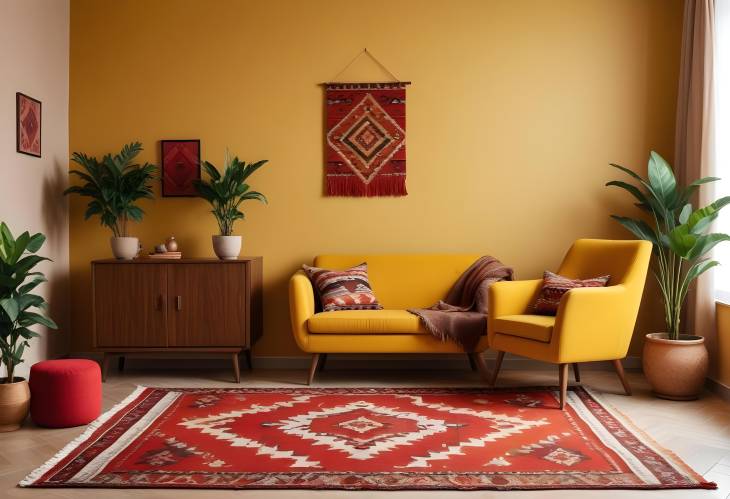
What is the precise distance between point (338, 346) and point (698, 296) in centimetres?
229

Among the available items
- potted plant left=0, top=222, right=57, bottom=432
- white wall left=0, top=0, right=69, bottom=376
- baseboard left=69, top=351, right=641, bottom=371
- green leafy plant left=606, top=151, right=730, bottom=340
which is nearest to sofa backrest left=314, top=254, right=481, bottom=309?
baseboard left=69, top=351, right=641, bottom=371

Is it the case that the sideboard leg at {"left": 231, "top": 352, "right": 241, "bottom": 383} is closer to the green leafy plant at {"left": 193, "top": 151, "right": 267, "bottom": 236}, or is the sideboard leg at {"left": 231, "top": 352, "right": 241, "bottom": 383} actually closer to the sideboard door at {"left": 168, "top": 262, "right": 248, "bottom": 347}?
the sideboard door at {"left": 168, "top": 262, "right": 248, "bottom": 347}

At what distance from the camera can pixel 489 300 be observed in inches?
A: 172

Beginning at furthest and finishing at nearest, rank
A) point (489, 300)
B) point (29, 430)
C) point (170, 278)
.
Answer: point (170, 278) < point (489, 300) < point (29, 430)

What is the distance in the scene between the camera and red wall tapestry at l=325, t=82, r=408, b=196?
5.13 meters

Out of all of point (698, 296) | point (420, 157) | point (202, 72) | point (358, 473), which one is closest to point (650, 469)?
point (358, 473)

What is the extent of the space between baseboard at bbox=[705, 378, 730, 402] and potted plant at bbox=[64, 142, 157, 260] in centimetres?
384

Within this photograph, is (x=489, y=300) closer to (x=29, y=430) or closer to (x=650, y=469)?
(x=650, y=469)

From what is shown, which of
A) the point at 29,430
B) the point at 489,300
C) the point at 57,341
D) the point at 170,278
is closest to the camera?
the point at 29,430

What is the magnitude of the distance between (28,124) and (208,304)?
1.64 metres

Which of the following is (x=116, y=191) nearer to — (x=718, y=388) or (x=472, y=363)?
(x=472, y=363)

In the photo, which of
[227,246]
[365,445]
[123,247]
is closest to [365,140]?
[227,246]

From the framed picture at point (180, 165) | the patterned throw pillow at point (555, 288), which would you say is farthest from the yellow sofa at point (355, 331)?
the framed picture at point (180, 165)

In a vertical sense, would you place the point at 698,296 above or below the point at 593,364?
above
